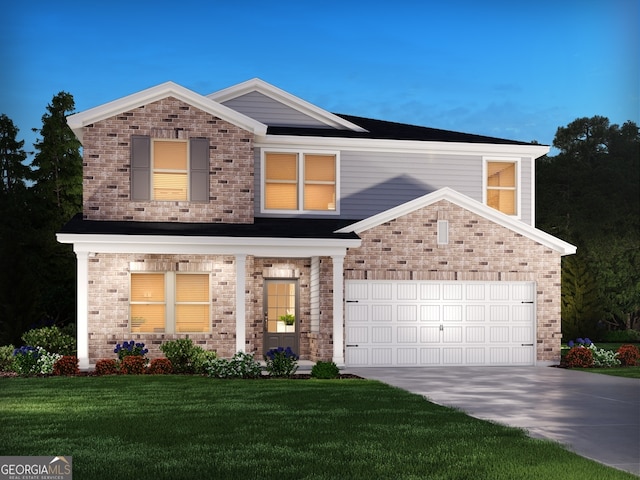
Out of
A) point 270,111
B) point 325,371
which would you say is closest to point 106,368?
point 325,371

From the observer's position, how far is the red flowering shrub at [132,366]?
58.9 ft

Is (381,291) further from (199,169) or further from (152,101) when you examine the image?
(152,101)

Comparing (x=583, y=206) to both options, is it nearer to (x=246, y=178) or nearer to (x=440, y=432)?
(x=246, y=178)

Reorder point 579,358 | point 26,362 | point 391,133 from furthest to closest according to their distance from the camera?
point 391,133 → point 579,358 → point 26,362

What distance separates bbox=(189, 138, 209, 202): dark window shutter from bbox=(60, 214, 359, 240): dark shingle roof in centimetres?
84

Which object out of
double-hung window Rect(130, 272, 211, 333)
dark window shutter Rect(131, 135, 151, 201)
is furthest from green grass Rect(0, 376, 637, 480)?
dark window shutter Rect(131, 135, 151, 201)

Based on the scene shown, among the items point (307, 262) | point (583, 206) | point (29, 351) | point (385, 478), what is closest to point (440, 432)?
point (385, 478)

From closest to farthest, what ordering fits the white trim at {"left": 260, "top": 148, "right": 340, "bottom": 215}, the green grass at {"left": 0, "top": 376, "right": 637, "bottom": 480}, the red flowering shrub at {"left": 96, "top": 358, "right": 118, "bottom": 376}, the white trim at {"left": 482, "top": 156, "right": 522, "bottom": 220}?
the green grass at {"left": 0, "top": 376, "right": 637, "bottom": 480}
the red flowering shrub at {"left": 96, "top": 358, "right": 118, "bottom": 376}
the white trim at {"left": 260, "top": 148, "right": 340, "bottom": 215}
the white trim at {"left": 482, "top": 156, "right": 522, "bottom": 220}

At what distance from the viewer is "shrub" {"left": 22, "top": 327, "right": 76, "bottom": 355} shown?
67.7ft

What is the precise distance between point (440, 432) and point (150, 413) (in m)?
4.27

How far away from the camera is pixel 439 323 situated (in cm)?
2134

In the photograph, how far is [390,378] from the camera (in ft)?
57.4

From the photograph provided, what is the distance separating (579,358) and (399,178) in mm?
7531

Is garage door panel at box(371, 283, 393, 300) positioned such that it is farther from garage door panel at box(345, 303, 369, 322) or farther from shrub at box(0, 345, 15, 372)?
shrub at box(0, 345, 15, 372)
